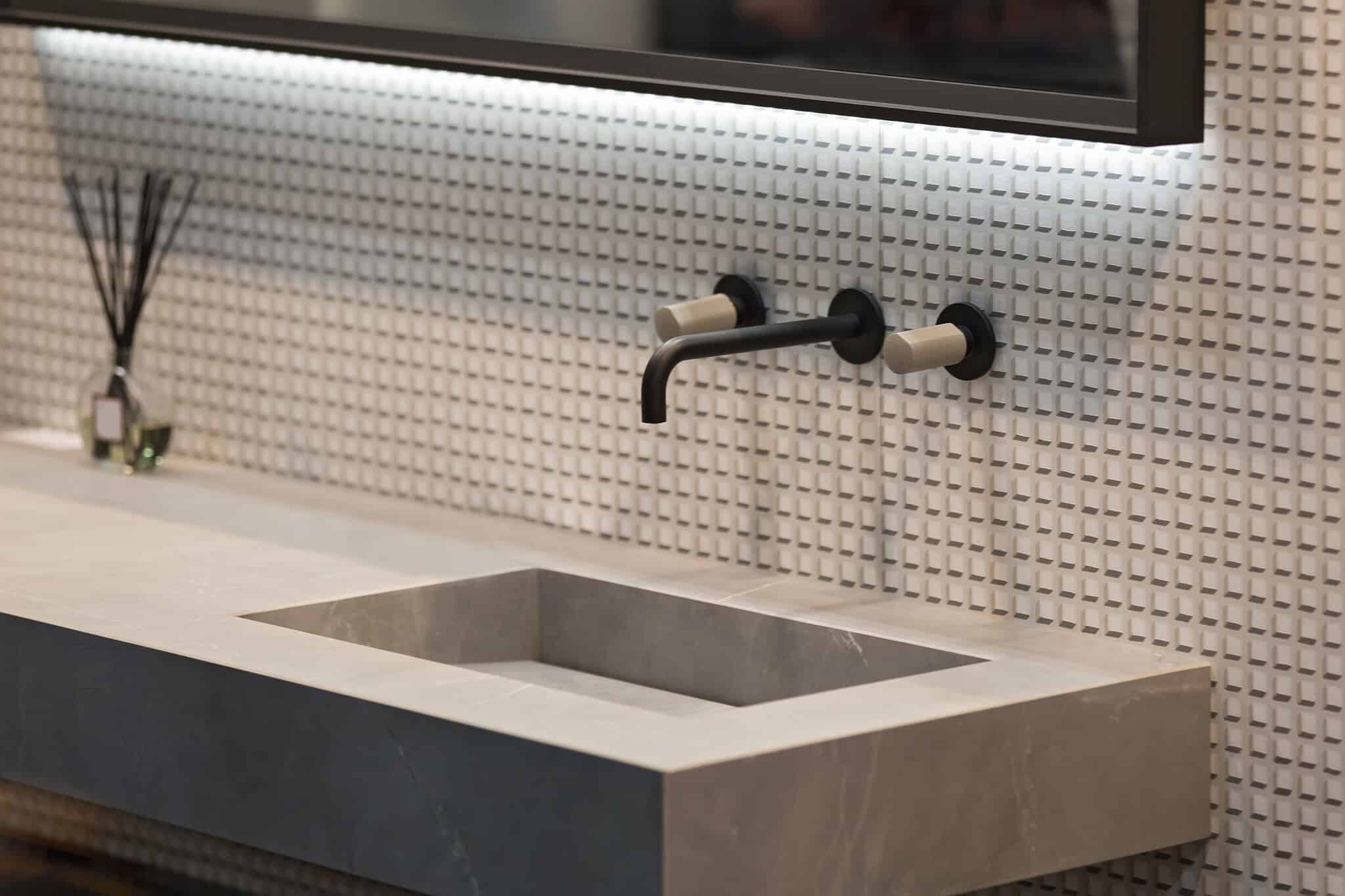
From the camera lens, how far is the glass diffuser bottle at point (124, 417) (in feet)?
9.41

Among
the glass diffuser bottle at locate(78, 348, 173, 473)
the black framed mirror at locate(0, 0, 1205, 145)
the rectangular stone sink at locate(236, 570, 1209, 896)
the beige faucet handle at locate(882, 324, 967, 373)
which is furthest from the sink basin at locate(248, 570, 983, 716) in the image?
the glass diffuser bottle at locate(78, 348, 173, 473)

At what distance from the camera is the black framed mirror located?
1968 millimetres

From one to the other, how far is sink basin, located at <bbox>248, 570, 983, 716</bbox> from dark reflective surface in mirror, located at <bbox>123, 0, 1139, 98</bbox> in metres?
0.52

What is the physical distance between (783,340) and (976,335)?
0.61ft

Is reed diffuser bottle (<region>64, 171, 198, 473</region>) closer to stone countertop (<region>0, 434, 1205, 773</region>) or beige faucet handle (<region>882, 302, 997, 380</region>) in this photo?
stone countertop (<region>0, 434, 1205, 773</region>)

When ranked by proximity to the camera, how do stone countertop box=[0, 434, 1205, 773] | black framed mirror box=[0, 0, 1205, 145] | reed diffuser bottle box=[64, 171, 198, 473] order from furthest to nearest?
reed diffuser bottle box=[64, 171, 198, 473] → black framed mirror box=[0, 0, 1205, 145] → stone countertop box=[0, 434, 1205, 773]

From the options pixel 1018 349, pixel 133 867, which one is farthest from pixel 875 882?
pixel 133 867

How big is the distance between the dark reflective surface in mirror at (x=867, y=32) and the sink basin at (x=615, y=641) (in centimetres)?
52

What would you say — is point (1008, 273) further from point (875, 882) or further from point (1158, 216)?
point (875, 882)

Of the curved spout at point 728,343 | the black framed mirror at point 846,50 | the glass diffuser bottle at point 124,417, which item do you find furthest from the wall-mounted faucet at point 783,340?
the glass diffuser bottle at point 124,417

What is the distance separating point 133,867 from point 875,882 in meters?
1.11

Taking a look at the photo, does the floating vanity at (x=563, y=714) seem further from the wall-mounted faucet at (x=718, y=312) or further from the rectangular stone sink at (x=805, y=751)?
the wall-mounted faucet at (x=718, y=312)

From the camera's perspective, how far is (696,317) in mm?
2303

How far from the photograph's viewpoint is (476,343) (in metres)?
2.65
